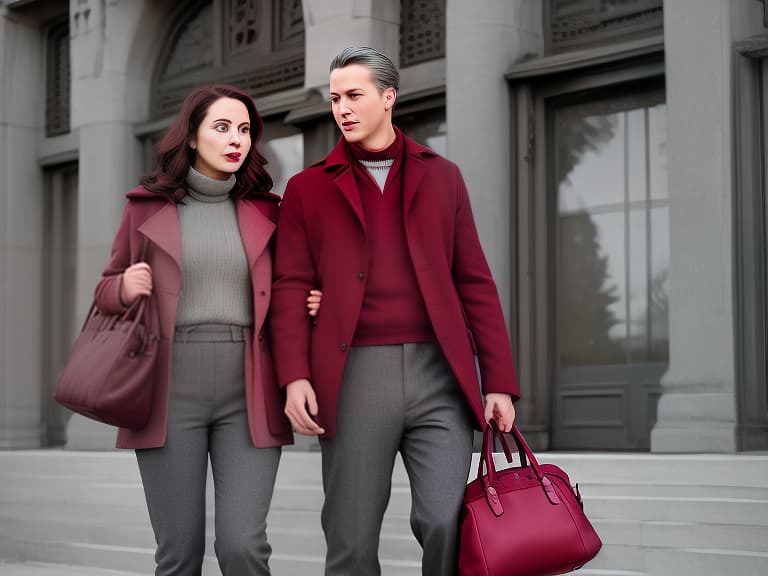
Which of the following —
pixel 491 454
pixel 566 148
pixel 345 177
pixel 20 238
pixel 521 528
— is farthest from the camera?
pixel 20 238

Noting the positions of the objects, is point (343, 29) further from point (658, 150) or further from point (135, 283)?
point (135, 283)

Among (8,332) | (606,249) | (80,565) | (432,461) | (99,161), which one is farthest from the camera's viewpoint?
(8,332)

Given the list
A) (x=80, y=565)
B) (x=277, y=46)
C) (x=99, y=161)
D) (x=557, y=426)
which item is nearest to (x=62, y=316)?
(x=99, y=161)

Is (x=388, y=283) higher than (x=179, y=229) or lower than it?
lower

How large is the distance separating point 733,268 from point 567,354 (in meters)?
1.83

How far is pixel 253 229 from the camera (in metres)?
4.14

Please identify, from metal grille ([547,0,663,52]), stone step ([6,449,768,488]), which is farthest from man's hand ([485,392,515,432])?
metal grille ([547,0,663,52])

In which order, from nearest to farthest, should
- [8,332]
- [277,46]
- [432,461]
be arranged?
1. [432,461]
2. [277,46]
3. [8,332]

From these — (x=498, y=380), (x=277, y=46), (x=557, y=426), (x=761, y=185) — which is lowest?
(x=557, y=426)

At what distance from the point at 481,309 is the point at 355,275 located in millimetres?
455

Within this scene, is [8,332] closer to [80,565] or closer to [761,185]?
[80,565]

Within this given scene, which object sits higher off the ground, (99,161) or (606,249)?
(99,161)

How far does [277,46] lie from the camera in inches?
439

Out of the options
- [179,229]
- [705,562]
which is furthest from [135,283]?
[705,562]
